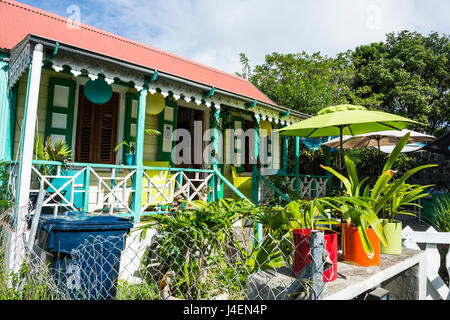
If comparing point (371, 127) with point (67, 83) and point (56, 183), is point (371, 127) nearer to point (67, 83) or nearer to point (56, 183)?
point (56, 183)

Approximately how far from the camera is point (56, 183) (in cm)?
466

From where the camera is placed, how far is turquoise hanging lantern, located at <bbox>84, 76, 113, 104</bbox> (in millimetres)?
5785

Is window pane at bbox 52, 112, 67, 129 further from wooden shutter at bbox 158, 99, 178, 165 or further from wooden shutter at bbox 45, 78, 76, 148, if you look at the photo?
wooden shutter at bbox 158, 99, 178, 165

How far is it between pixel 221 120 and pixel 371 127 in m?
4.58

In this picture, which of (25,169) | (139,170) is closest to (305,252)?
(25,169)

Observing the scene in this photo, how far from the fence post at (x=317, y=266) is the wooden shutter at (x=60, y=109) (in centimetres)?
597

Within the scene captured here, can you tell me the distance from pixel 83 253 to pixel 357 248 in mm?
2635

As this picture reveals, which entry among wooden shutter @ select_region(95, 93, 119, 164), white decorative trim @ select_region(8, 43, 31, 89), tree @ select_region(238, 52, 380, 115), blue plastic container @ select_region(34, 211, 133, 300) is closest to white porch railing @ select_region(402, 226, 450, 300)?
blue plastic container @ select_region(34, 211, 133, 300)

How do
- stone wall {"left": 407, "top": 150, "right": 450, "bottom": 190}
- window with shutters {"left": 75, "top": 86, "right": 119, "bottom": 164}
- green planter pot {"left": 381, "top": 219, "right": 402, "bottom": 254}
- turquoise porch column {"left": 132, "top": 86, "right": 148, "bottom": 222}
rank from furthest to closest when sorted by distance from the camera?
1. stone wall {"left": 407, "top": 150, "right": 450, "bottom": 190}
2. window with shutters {"left": 75, "top": 86, "right": 119, "bottom": 164}
3. turquoise porch column {"left": 132, "top": 86, "right": 148, "bottom": 222}
4. green planter pot {"left": 381, "top": 219, "right": 402, "bottom": 254}

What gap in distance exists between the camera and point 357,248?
1.96 metres

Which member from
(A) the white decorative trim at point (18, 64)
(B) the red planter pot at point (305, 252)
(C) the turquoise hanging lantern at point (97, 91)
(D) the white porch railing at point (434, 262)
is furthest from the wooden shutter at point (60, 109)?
(D) the white porch railing at point (434, 262)

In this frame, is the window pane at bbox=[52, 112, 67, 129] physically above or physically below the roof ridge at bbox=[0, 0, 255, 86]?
below

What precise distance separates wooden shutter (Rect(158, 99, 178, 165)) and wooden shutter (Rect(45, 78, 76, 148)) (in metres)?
2.13

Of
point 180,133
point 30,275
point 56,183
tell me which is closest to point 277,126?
point 180,133
